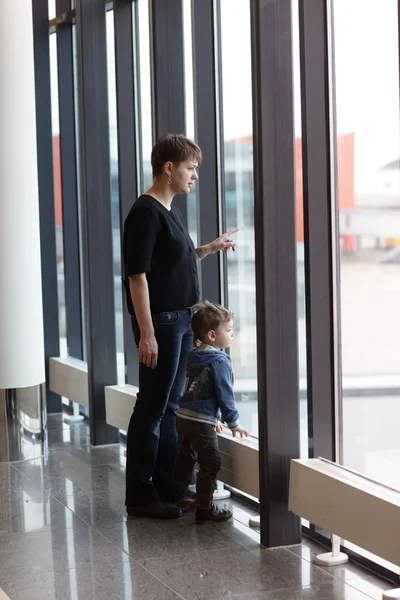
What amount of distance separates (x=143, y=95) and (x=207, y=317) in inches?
83.5

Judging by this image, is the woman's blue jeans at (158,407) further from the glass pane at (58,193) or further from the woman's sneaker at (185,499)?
the glass pane at (58,193)

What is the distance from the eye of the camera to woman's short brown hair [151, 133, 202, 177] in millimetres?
4117

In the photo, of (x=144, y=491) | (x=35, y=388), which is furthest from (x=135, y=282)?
(x=35, y=388)

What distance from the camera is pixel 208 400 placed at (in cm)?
420

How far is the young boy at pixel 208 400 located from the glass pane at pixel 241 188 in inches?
17.4

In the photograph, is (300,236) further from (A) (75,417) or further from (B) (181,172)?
(A) (75,417)

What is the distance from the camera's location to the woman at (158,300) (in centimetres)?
407

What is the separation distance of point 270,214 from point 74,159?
12.1 feet

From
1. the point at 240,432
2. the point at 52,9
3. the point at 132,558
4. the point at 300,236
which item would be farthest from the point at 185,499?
the point at 52,9

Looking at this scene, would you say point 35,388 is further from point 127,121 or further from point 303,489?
point 303,489

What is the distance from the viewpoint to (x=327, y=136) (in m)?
3.81

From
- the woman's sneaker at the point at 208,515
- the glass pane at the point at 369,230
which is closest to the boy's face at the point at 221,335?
the glass pane at the point at 369,230

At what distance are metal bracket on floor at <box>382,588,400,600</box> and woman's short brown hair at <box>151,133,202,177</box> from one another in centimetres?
198

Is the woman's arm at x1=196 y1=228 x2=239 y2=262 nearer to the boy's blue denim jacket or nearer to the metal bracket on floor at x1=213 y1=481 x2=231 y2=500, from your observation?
the boy's blue denim jacket
